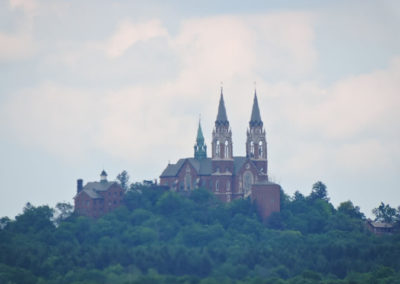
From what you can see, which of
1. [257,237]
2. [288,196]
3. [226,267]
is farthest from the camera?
[288,196]

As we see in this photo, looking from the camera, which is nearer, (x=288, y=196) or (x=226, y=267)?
(x=226, y=267)

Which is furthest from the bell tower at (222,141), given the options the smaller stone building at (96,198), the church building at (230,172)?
the smaller stone building at (96,198)

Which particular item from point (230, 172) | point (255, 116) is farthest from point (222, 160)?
point (255, 116)

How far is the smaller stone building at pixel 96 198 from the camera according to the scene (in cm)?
19138

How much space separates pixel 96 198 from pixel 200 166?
45.3 ft

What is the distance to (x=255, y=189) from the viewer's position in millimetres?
189000

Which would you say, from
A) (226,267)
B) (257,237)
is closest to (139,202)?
(257,237)

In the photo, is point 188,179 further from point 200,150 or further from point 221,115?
point 221,115

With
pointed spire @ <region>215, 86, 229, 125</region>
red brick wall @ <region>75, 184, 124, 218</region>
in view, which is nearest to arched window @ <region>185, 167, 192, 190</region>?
pointed spire @ <region>215, 86, 229, 125</region>

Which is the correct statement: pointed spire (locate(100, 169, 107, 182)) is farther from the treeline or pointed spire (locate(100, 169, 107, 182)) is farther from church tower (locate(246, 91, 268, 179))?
church tower (locate(246, 91, 268, 179))

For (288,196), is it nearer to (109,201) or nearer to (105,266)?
(109,201)

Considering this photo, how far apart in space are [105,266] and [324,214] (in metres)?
36.1

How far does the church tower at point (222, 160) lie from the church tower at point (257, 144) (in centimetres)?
403

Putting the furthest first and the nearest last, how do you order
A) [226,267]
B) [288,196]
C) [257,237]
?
[288,196] → [257,237] → [226,267]
